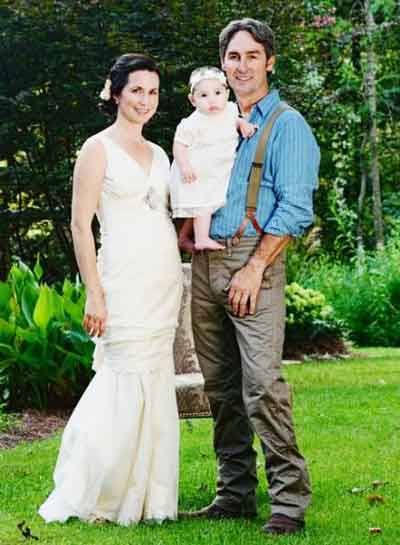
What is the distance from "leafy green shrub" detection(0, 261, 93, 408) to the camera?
784 centimetres

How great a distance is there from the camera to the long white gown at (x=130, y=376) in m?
4.58

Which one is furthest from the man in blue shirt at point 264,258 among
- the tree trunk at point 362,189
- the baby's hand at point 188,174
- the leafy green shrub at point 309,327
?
the tree trunk at point 362,189

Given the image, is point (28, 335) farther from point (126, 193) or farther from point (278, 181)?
point (278, 181)

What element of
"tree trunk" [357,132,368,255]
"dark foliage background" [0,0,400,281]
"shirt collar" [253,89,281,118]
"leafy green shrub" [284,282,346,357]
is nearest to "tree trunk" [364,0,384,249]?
"tree trunk" [357,132,368,255]

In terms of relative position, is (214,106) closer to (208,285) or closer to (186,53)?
(208,285)

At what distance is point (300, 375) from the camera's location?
32.3 ft

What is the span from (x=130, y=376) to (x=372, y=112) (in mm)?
13240

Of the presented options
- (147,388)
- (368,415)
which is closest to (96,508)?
(147,388)

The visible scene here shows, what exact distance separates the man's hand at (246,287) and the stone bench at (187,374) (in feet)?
4.44

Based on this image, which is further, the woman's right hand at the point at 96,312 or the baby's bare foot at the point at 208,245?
the woman's right hand at the point at 96,312

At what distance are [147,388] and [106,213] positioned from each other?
742 millimetres

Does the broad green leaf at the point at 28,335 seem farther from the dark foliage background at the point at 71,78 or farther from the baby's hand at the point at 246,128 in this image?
the baby's hand at the point at 246,128

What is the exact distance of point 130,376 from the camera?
182 inches

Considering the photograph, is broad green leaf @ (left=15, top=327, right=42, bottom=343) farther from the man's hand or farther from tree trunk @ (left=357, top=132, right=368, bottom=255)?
tree trunk @ (left=357, top=132, right=368, bottom=255)
